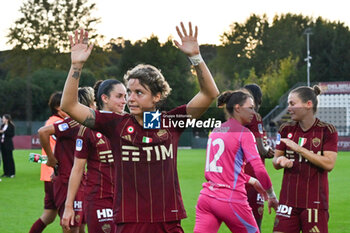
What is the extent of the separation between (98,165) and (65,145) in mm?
1138

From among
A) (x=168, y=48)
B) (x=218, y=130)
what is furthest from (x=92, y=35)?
(x=218, y=130)

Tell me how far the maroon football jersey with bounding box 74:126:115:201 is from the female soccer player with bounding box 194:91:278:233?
3.14 ft

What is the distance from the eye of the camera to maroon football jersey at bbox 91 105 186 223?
412 cm

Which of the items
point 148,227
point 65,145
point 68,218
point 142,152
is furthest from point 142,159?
point 65,145

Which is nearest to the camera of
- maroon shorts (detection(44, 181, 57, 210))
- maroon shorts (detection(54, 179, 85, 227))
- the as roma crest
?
the as roma crest

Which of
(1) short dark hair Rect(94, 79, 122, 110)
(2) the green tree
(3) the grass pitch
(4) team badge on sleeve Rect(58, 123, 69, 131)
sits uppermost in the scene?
(2) the green tree

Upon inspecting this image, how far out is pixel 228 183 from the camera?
5.48 meters

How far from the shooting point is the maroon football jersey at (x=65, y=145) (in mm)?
6594

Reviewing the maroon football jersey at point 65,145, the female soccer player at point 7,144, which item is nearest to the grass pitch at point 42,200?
the female soccer player at point 7,144

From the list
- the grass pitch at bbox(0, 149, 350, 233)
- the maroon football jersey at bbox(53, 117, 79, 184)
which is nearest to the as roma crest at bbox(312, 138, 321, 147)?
the maroon football jersey at bbox(53, 117, 79, 184)

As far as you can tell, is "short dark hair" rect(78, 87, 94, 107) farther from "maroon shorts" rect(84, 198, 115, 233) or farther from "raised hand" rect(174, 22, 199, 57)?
"raised hand" rect(174, 22, 199, 57)

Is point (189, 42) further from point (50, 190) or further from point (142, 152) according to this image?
point (50, 190)

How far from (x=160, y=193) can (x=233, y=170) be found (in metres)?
1.52

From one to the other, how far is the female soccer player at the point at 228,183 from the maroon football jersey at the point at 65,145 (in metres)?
1.82
